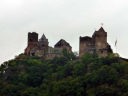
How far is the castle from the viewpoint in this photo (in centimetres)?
15588

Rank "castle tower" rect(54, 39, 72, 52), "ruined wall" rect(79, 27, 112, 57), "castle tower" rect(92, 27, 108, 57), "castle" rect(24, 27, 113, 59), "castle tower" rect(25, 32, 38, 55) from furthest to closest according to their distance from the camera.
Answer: "castle tower" rect(25, 32, 38, 55) < "castle tower" rect(54, 39, 72, 52) < "castle" rect(24, 27, 113, 59) < "ruined wall" rect(79, 27, 112, 57) < "castle tower" rect(92, 27, 108, 57)

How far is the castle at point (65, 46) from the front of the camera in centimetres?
15588

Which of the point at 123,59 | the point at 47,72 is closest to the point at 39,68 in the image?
the point at 47,72

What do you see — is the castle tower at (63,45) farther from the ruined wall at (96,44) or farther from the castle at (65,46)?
the ruined wall at (96,44)

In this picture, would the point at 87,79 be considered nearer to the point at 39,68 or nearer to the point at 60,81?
the point at 60,81

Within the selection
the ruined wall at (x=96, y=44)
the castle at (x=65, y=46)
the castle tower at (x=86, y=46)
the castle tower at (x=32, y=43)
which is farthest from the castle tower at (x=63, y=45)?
the ruined wall at (x=96, y=44)

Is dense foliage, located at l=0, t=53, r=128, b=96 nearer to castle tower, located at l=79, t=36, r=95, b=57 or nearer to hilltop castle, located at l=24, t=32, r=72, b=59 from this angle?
hilltop castle, located at l=24, t=32, r=72, b=59

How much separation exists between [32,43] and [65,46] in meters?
6.97

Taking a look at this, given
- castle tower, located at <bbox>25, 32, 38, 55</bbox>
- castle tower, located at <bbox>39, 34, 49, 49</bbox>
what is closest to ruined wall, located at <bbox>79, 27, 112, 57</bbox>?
castle tower, located at <bbox>39, 34, 49, 49</bbox>

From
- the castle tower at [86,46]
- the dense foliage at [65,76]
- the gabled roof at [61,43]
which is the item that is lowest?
the dense foliage at [65,76]

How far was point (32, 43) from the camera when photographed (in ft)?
538

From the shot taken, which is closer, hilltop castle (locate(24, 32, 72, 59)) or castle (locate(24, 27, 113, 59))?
castle (locate(24, 27, 113, 59))

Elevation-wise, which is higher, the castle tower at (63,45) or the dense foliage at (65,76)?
the castle tower at (63,45)

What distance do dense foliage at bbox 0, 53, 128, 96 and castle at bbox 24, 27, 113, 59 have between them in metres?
1.58
